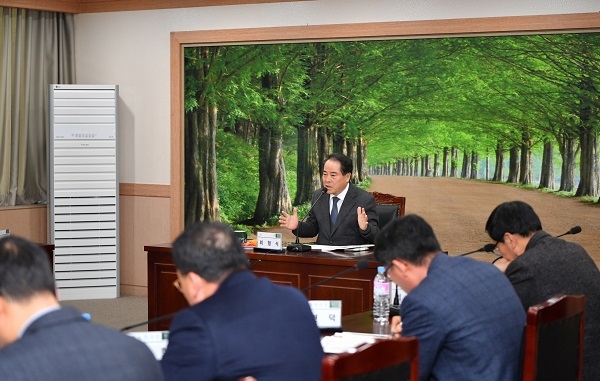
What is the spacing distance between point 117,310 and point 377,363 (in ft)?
20.5

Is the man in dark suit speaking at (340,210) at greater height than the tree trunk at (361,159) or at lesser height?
lesser

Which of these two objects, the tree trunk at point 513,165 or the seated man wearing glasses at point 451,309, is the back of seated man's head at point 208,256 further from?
the tree trunk at point 513,165

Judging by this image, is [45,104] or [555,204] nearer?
[555,204]

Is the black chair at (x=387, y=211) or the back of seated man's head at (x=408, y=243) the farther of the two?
the black chair at (x=387, y=211)

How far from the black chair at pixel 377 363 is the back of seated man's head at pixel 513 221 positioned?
69.4 inches

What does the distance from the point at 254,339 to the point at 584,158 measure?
216 inches

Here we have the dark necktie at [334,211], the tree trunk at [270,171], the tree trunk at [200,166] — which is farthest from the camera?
the tree trunk at [200,166]

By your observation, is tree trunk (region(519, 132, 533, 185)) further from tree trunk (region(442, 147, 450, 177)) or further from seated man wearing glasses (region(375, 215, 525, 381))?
seated man wearing glasses (region(375, 215, 525, 381))

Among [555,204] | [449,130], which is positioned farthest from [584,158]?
[449,130]

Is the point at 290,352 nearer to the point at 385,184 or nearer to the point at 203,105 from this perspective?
the point at 385,184

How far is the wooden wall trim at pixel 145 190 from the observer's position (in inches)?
360

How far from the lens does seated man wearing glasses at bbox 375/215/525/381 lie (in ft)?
10.6

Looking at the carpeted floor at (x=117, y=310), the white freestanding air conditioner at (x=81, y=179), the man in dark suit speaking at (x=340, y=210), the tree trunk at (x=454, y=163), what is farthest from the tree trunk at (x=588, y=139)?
the white freestanding air conditioner at (x=81, y=179)

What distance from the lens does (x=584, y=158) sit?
7.62 metres
